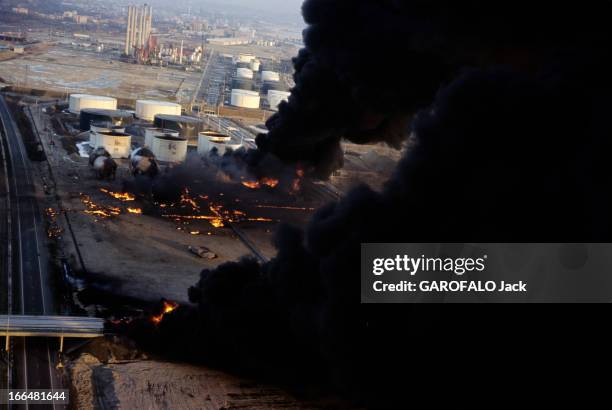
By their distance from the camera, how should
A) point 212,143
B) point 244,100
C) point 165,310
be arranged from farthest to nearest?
point 244,100 → point 212,143 → point 165,310

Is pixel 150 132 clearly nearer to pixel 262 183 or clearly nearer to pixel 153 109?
pixel 153 109

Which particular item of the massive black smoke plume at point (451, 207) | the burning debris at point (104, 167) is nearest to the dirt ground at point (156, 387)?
the massive black smoke plume at point (451, 207)

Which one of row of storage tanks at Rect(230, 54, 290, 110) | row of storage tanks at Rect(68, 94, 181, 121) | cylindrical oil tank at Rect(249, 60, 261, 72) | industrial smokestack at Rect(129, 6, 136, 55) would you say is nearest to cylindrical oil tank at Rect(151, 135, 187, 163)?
row of storage tanks at Rect(68, 94, 181, 121)

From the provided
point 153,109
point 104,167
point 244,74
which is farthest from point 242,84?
point 104,167

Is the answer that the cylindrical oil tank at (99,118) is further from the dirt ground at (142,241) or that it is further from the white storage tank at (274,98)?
the white storage tank at (274,98)

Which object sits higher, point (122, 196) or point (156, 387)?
point (122, 196)

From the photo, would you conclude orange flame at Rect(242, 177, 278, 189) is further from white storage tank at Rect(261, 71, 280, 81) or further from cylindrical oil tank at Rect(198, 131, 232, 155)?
white storage tank at Rect(261, 71, 280, 81)
